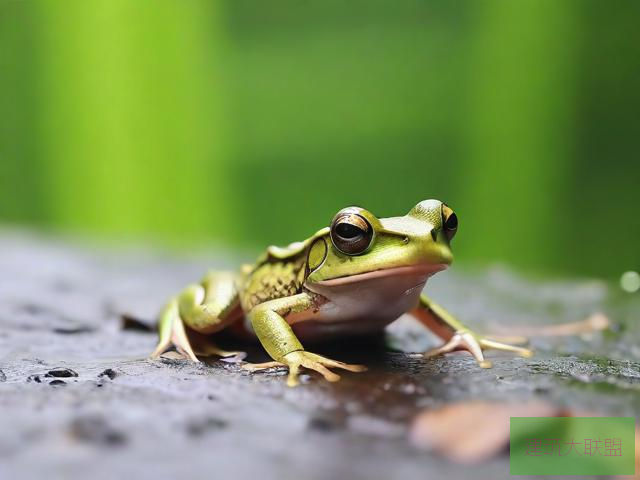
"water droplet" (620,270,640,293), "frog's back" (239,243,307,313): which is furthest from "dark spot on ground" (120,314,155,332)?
"water droplet" (620,270,640,293)

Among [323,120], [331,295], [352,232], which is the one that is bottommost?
[331,295]

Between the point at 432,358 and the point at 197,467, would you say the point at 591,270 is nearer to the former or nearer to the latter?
the point at 432,358

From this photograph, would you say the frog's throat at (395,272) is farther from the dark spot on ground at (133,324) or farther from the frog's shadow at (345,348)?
the dark spot on ground at (133,324)

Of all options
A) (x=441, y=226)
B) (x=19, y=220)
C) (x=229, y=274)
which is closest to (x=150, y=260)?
(x=229, y=274)

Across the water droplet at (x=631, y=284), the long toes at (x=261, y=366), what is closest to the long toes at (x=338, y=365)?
the long toes at (x=261, y=366)

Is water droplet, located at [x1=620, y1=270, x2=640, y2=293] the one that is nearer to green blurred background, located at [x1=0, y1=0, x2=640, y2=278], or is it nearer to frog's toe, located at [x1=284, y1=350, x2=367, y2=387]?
green blurred background, located at [x1=0, y1=0, x2=640, y2=278]

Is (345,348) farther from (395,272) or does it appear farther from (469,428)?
(469,428)

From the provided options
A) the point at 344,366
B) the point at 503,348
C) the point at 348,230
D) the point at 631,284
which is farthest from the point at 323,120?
the point at 344,366
